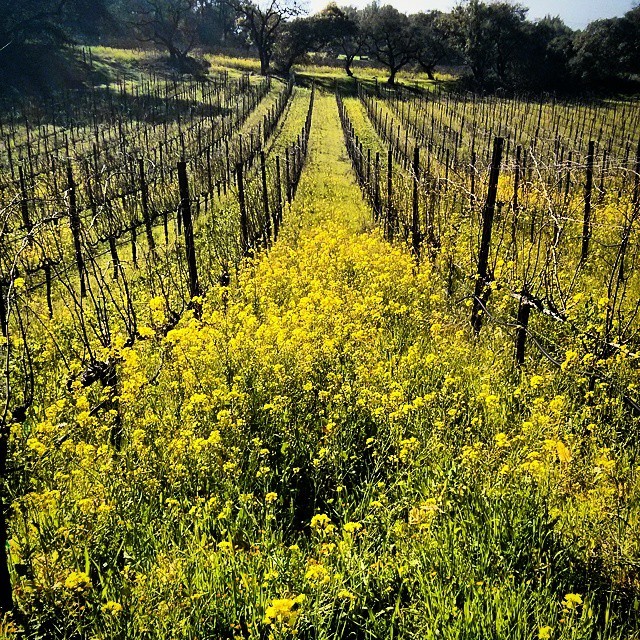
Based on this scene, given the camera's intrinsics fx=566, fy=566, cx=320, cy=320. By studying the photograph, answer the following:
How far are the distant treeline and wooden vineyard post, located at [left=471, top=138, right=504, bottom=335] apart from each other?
53107mm

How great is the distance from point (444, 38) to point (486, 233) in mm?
64348

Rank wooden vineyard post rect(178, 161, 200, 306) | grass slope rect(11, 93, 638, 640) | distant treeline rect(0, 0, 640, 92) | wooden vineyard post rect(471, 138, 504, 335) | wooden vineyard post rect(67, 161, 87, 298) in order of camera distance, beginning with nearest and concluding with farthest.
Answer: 1. grass slope rect(11, 93, 638, 640)
2. wooden vineyard post rect(471, 138, 504, 335)
3. wooden vineyard post rect(67, 161, 87, 298)
4. wooden vineyard post rect(178, 161, 200, 306)
5. distant treeline rect(0, 0, 640, 92)

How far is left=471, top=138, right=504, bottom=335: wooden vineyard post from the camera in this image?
276 inches

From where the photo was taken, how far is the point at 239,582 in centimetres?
333

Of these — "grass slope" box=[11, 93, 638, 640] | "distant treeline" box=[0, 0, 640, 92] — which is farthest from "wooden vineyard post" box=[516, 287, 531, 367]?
"distant treeline" box=[0, 0, 640, 92]

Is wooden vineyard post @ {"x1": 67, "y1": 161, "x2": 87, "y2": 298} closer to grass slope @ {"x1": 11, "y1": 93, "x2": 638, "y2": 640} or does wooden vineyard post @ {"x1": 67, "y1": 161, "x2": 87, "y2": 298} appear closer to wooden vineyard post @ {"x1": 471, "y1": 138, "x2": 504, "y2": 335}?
grass slope @ {"x1": 11, "y1": 93, "x2": 638, "y2": 640}

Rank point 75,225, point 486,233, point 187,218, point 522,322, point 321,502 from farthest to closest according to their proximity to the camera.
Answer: point 187,218
point 75,225
point 486,233
point 522,322
point 321,502

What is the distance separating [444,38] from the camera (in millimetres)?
62906

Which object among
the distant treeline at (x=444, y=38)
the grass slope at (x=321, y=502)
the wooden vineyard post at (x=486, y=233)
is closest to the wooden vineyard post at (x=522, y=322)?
the grass slope at (x=321, y=502)

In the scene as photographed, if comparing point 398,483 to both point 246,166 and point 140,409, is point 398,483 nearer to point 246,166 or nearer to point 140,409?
point 140,409

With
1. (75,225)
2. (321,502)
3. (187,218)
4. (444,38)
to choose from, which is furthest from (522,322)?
(444,38)

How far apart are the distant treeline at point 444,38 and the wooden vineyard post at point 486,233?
174 ft

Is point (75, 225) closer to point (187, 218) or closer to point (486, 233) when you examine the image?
point (187, 218)

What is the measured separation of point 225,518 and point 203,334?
9.02 feet
